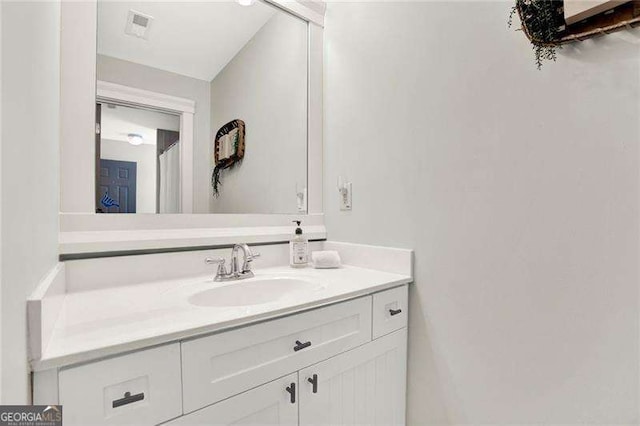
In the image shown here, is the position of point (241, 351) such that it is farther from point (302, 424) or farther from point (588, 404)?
point (588, 404)

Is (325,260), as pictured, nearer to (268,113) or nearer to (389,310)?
(389,310)

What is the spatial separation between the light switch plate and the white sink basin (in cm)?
44

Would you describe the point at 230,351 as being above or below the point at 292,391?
above

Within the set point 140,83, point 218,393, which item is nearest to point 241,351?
point 218,393

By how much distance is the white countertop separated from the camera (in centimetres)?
60

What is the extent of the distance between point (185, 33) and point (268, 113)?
1.55 ft

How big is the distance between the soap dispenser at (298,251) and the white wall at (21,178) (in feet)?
2.88

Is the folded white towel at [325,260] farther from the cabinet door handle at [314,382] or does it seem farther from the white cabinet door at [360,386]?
the cabinet door handle at [314,382]

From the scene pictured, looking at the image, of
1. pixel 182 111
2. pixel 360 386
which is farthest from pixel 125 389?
pixel 182 111

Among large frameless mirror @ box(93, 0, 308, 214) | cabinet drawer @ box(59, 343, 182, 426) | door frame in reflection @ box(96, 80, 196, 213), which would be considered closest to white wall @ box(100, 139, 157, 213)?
large frameless mirror @ box(93, 0, 308, 214)

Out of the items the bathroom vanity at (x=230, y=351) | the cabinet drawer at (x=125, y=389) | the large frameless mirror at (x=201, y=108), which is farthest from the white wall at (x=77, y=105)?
the cabinet drawer at (x=125, y=389)

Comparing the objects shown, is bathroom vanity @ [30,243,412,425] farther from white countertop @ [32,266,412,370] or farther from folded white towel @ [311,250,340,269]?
folded white towel @ [311,250,340,269]

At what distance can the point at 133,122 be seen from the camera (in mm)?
1197

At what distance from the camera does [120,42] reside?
3.82ft
